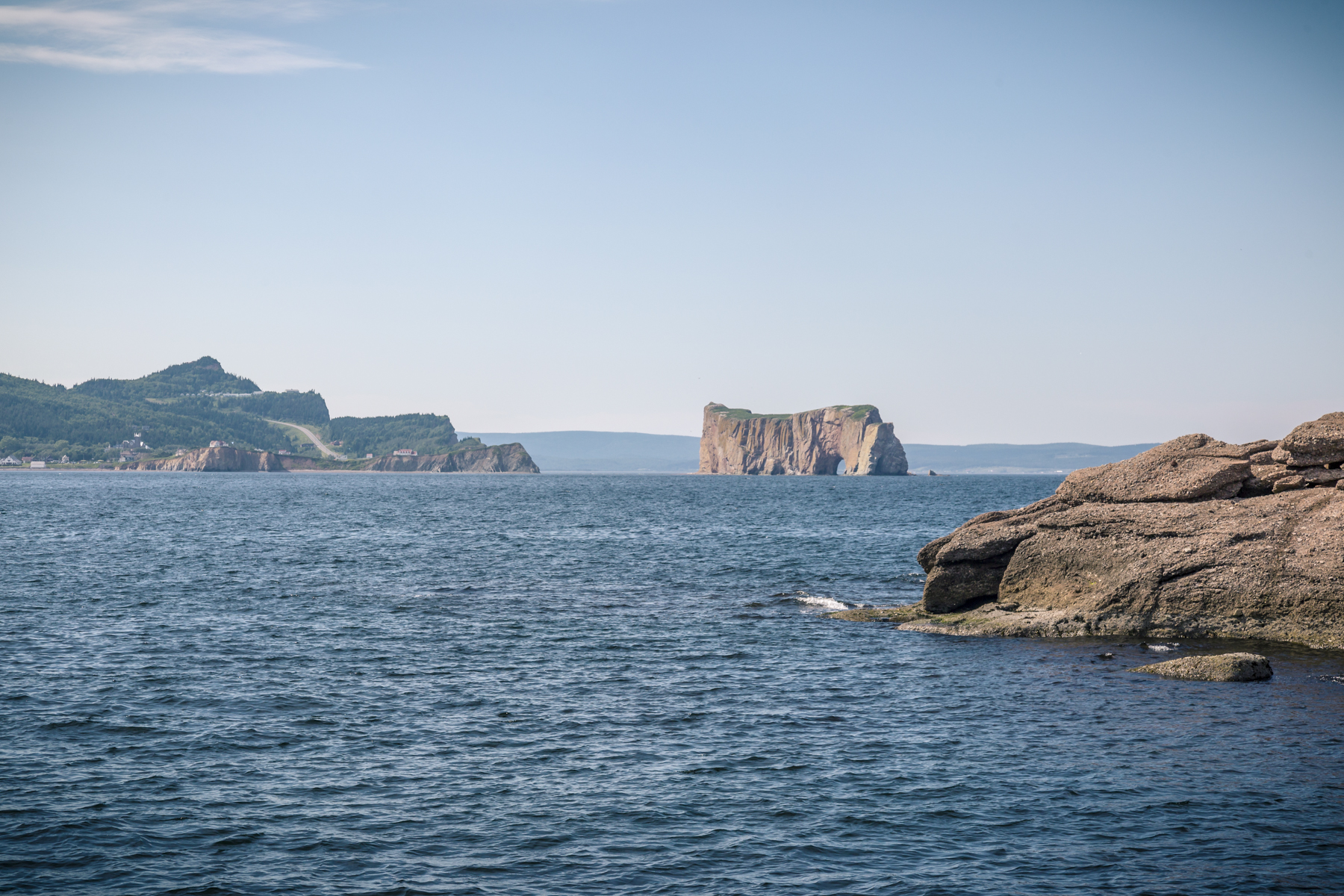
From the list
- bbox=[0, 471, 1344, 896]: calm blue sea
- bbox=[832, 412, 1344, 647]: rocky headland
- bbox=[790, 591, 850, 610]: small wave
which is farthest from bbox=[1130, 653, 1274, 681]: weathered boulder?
bbox=[790, 591, 850, 610]: small wave

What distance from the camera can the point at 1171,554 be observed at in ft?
101

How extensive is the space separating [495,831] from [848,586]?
32.8 metres

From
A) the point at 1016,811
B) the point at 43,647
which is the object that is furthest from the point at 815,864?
the point at 43,647

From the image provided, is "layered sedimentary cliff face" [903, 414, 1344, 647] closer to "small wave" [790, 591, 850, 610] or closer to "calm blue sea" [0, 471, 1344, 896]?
"calm blue sea" [0, 471, 1344, 896]

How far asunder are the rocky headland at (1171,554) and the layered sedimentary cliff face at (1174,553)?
42mm

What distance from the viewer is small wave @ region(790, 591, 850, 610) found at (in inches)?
1547

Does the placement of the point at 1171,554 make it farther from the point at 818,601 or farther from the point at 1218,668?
the point at 818,601

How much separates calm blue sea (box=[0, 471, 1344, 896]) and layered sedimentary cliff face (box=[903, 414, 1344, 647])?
162cm

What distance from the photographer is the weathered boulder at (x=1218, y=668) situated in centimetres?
2458

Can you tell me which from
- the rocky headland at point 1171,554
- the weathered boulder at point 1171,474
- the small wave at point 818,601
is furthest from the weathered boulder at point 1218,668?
the small wave at point 818,601

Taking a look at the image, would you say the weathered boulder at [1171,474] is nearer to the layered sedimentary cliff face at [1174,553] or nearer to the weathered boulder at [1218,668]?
the layered sedimentary cliff face at [1174,553]

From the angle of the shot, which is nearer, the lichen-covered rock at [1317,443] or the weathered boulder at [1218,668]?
the weathered boulder at [1218,668]

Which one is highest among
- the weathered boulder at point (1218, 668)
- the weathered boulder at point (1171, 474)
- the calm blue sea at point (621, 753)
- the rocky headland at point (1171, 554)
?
the weathered boulder at point (1171, 474)

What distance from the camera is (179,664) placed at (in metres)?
26.7
